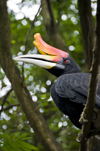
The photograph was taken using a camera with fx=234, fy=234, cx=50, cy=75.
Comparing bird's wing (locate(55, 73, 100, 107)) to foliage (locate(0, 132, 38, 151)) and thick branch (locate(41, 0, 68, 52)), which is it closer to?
foliage (locate(0, 132, 38, 151))

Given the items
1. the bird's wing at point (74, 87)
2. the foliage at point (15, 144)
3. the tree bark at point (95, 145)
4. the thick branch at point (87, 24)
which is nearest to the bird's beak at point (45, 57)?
the bird's wing at point (74, 87)

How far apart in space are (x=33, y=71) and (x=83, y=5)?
3707 mm

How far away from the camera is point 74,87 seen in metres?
3.20

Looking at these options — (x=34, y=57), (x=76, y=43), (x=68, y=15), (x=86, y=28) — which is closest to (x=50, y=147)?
(x=34, y=57)

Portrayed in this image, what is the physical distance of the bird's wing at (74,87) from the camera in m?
3.06

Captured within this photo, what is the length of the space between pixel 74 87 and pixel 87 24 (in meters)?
1.60

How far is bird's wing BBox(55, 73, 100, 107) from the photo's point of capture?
3063 millimetres

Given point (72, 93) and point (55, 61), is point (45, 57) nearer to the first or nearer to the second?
point (55, 61)

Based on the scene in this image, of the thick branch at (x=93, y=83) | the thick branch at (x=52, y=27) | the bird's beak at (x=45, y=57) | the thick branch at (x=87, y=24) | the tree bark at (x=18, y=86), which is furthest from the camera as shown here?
the thick branch at (x=52, y=27)

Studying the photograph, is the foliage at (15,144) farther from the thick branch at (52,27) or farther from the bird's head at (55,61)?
the thick branch at (52,27)

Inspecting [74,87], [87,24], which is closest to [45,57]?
[74,87]

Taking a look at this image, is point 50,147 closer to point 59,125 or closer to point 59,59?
point 59,59

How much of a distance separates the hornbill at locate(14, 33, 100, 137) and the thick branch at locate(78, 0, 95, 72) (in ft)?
2.19

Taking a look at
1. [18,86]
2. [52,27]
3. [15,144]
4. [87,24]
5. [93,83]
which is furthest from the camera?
[52,27]
